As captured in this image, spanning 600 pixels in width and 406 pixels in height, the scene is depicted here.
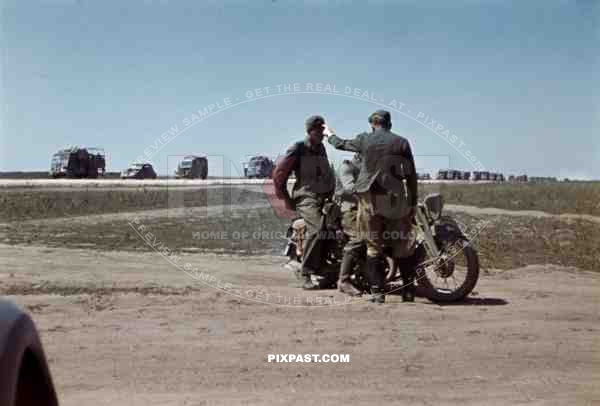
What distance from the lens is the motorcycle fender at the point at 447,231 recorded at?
7629 mm

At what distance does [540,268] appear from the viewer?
10422 mm

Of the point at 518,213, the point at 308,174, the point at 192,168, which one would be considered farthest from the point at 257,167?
the point at 308,174

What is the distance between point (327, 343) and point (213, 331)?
102 cm

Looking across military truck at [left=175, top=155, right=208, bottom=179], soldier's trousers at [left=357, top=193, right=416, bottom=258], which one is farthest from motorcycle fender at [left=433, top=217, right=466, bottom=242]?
military truck at [left=175, top=155, right=208, bottom=179]

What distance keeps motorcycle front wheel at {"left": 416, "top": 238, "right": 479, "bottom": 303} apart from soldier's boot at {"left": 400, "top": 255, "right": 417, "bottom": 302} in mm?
65

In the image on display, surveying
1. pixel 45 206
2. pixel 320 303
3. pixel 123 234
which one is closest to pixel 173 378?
pixel 320 303

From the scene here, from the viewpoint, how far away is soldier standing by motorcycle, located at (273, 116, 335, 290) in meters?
8.63

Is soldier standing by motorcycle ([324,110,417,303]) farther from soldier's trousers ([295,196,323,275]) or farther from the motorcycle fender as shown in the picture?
soldier's trousers ([295,196,323,275])

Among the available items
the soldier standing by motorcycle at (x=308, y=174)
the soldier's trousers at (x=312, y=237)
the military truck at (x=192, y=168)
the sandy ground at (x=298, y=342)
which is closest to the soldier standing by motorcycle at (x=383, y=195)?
the sandy ground at (x=298, y=342)

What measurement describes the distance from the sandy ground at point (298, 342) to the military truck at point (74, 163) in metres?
43.4

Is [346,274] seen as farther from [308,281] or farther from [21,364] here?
[21,364]

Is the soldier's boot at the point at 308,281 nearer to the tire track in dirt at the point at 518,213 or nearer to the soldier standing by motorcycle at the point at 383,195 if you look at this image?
the soldier standing by motorcycle at the point at 383,195

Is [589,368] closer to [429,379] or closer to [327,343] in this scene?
[429,379]

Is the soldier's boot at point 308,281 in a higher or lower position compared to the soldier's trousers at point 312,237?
lower
